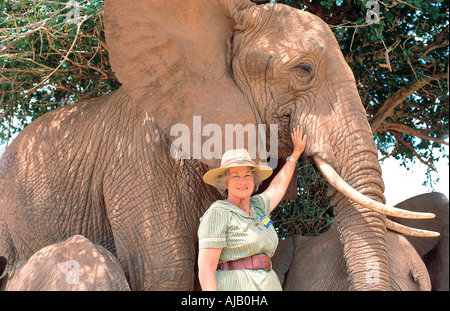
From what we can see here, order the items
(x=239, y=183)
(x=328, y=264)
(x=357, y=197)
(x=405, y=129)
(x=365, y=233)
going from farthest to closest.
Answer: (x=405, y=129)
(x=328, y=264)
(x=365, y=233)
(x=357, y=197)
(x=239, y=183)

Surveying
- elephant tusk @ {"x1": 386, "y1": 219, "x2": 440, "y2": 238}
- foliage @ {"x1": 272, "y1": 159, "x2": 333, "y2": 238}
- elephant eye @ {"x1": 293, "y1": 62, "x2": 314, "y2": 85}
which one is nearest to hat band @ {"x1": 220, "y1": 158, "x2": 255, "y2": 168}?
elephant eye @ {"x1": 293, "y1": 62, "x2": 314, "y2": 85}

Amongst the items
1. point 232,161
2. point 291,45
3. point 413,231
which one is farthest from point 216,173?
point 413,231

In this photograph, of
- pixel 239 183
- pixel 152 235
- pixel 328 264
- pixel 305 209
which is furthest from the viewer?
pixel 305 209

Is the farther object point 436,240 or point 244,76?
point 436,240

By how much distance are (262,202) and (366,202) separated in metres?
0.59

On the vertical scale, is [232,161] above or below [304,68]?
below

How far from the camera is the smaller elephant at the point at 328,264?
514 cm

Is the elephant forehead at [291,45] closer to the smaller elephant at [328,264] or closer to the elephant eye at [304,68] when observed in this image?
the elephant eye at [304,68]

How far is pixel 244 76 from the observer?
14.3 ft

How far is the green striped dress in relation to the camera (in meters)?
3.31

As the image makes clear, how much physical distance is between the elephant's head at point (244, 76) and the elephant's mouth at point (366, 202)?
4 cm

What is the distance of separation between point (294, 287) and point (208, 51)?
8.00 ft

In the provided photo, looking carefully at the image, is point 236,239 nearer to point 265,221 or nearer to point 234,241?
point 234,241

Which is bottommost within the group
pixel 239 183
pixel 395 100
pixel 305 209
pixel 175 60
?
pixel 239 183
